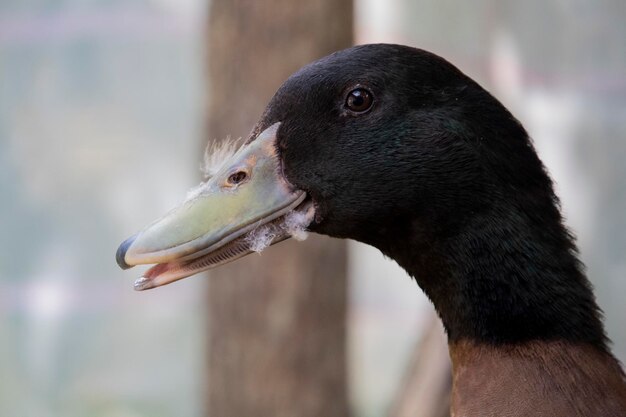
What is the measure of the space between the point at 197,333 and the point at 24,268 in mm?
933

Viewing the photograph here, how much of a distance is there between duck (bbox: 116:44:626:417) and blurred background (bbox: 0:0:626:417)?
3.09 meters

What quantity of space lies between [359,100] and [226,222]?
322mm

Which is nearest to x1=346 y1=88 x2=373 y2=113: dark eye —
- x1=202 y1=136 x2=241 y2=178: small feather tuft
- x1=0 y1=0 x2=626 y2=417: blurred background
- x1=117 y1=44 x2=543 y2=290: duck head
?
x1=117 y1=44 x2=543 y2=290: duck head

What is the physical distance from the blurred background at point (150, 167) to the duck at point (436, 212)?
3094mm

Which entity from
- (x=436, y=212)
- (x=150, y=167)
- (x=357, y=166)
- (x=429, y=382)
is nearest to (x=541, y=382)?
(x=436, y=212)

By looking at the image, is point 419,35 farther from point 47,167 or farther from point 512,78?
point 47,167

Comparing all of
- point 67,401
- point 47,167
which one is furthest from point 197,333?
point 47,167

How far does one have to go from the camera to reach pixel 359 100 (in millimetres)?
1926

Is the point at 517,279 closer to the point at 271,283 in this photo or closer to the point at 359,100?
the point at 359,100

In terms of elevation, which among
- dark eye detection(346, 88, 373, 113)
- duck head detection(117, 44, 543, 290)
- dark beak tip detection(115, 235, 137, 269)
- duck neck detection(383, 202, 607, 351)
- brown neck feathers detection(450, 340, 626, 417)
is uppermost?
dark eye detection(346, 88, 373, 113)

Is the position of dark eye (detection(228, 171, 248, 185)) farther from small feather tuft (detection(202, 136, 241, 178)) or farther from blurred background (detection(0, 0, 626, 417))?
blurred background (detection(0, 0, 626, 417))

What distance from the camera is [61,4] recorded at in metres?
5.29

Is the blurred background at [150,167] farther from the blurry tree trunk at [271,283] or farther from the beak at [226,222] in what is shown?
the beak at [226,222]

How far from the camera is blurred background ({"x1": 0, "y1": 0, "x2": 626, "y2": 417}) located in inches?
197
